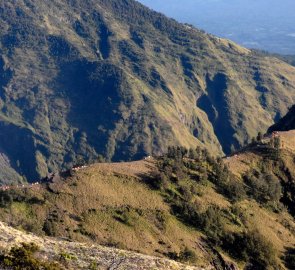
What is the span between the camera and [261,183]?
77.5 meters

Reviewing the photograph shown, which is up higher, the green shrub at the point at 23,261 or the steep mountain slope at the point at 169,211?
the green shrub at the point at 23,261

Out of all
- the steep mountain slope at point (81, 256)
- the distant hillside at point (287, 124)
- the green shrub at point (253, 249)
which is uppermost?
the distant hillside at point (287, 124)

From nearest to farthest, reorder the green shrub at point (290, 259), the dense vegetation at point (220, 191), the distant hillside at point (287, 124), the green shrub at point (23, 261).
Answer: the green shrub at point (23, 261) → the dense vegetation at point (220, 191) → the green shrub at point (290, 259) → the distant hillside at point (287, 124)

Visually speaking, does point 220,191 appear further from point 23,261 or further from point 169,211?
point 23,261

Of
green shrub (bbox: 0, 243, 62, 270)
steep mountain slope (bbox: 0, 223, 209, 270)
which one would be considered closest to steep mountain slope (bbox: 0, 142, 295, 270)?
steep mountain slope (bbox: 0, 223, 209, 270)

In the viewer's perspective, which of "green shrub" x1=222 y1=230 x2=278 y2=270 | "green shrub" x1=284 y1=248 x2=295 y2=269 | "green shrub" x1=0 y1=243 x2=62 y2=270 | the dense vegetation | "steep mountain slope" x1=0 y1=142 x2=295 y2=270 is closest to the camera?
"green shrub" x1=0 y1=243 x2=62 y2=270

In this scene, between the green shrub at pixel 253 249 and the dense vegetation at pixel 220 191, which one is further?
the dense vegetation at pixel 220 191

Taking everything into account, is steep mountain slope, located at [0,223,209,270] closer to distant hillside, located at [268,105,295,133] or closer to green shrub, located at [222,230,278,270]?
green shrub, located at [222,230,278,270]

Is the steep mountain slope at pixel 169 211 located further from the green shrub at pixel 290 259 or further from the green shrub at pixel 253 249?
the green shrub at pixel 290 259

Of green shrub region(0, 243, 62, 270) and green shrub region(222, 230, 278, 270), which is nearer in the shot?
green shrub region(0, 243, 62, 270)

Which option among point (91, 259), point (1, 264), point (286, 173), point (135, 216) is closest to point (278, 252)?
point (135, 216)

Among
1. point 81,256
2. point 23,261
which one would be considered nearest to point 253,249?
point 81,256

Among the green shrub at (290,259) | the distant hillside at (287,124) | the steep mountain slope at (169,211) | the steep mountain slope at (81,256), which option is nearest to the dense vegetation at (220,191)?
the steep mountain slope at (169,211)

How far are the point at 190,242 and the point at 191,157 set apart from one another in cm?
2471
